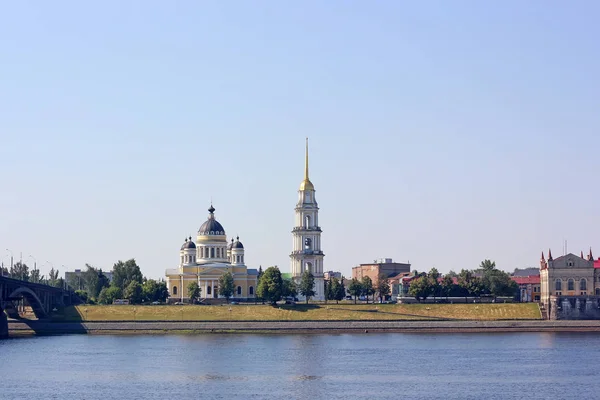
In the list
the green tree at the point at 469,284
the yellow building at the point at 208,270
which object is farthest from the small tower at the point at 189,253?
the green tree at the point at 469,284

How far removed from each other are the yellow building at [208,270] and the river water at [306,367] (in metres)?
46.9

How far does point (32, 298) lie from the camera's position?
472ft

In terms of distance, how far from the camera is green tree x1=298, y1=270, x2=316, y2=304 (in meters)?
164

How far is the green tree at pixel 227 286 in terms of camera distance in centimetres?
16675

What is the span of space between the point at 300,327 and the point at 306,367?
4686cm

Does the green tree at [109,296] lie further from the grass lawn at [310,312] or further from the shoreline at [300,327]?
the shoreline at [300,327]

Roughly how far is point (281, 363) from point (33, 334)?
53.3m

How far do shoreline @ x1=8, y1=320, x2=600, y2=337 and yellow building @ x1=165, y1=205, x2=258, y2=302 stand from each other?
31.3 m

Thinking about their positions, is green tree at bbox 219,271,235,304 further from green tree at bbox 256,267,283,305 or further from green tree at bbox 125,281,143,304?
green tree at bbox 125,281,143,304

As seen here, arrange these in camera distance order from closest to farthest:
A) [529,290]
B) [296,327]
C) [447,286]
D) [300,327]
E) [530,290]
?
[296,327] → [300,327] → [447,286] → [530,290] → [529,290]

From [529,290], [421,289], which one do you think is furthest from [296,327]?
[529,290]

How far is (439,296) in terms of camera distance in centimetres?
16162

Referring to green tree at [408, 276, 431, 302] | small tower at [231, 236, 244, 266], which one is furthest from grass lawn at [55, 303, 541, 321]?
small tower at [231, 236, 244, 266]

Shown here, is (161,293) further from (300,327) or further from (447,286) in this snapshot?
(447,286)
